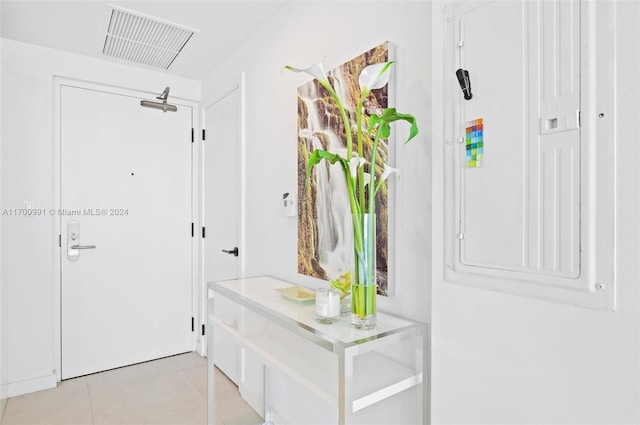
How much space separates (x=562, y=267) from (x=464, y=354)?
1.13 feet

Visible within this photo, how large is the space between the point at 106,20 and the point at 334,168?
1714 millimetres

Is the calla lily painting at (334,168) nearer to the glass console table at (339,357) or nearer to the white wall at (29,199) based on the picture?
the glass console table at (339,357)

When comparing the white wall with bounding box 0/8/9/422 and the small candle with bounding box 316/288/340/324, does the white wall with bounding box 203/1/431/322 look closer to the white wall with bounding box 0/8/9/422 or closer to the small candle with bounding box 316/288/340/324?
the small candle with bounding box 316/288/340/324

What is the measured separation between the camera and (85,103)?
2828 millimetres

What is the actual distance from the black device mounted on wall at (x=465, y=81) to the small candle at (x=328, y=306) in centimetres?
72

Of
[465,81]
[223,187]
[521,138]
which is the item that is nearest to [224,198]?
[223,187]

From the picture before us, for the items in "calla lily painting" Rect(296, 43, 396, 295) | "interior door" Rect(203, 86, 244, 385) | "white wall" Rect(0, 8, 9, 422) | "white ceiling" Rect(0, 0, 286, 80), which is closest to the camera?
"calla lily painting" Rect(296, 43, 396, 295)

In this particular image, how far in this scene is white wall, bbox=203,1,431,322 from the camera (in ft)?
4.17

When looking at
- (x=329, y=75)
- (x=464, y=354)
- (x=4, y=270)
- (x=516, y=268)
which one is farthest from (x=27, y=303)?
(x=516, y=268)

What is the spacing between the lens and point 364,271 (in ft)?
3.87

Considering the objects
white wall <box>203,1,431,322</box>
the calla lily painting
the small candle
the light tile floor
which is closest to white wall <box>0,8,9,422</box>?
the light tile floor

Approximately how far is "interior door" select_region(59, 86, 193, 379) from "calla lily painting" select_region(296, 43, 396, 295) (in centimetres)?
175

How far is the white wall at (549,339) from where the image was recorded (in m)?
0.68

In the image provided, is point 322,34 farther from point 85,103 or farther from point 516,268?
point 85,103
